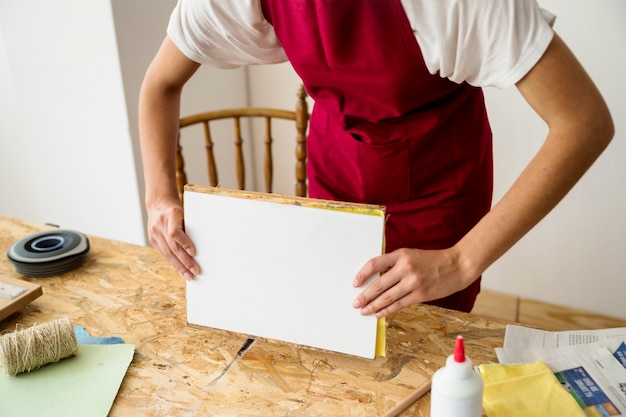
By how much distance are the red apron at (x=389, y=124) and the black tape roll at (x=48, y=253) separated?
56 centimetres

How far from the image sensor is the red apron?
912mm

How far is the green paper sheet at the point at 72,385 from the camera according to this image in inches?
32.7

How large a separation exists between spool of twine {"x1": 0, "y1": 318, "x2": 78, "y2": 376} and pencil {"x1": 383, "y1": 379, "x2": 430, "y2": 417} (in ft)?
1.76

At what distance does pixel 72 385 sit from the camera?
34.5 inches

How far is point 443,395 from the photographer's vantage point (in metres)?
0.68

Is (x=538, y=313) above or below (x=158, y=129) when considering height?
below

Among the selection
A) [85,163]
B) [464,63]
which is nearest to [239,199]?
[464,63]

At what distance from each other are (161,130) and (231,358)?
20.1 inches

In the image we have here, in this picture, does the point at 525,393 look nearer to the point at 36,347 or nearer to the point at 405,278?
the point at 405,278

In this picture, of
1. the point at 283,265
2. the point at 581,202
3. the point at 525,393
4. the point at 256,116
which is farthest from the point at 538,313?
the point at 283,265

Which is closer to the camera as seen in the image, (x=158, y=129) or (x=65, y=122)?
(x=158, y=129)

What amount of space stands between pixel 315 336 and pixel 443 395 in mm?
293

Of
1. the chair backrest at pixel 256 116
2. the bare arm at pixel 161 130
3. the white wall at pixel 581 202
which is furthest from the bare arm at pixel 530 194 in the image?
the white wall at pixel 581 202

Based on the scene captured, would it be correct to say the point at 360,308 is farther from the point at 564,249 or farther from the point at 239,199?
the point at 564,249
